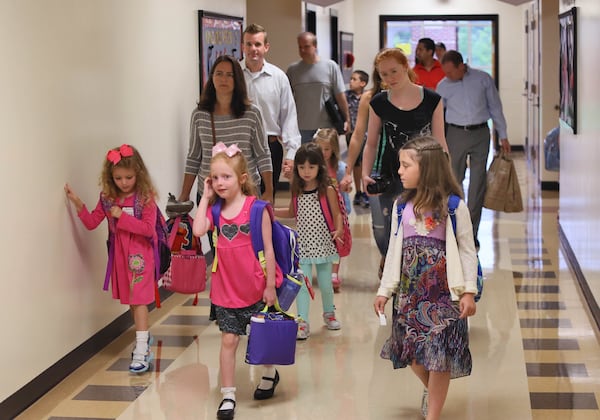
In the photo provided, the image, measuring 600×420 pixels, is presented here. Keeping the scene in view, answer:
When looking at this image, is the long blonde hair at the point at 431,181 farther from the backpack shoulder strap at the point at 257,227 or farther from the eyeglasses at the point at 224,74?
the eyeglasses at the point at 224,74

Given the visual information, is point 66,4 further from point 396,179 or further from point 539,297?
point 539,297

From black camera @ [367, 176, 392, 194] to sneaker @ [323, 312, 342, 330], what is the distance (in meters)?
0.78

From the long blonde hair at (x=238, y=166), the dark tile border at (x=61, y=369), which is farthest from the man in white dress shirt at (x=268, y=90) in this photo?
the long blonde hair at (x=238, y=166)

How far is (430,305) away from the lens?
4.40 metres

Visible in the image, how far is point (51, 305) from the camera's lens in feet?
17.3

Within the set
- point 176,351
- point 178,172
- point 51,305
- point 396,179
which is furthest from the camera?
point 178,172

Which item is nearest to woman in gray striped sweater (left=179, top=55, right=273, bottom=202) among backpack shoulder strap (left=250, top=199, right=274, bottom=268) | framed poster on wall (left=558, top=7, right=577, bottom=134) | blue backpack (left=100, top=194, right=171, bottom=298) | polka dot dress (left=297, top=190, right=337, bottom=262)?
polka dot dress (left=297, top=190, right=337, bottom=262)

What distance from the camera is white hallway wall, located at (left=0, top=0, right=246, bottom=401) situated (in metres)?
4.79

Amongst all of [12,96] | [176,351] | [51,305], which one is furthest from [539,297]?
[12,96]

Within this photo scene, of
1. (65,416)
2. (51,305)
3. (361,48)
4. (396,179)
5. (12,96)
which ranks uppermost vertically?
(361,48)

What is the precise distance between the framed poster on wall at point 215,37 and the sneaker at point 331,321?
268 cm

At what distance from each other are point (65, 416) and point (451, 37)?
18.2m

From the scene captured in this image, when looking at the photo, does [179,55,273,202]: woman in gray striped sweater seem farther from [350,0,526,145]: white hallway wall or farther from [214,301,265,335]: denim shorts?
[350,0,526,145]: white hallway wall

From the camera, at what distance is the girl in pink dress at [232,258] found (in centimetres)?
479
